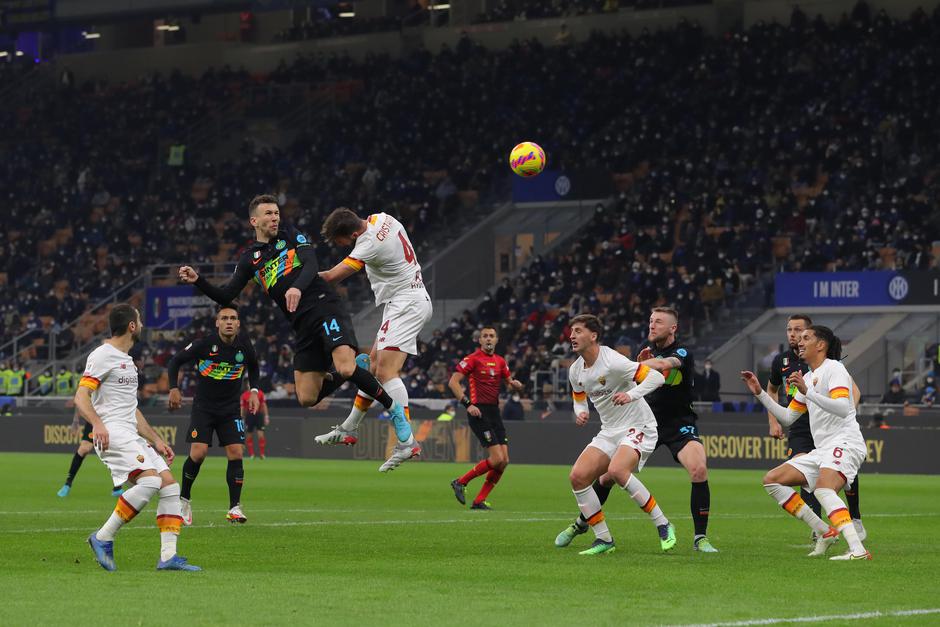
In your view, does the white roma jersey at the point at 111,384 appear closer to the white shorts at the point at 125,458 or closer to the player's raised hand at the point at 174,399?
the white shorts at the point at 125,458

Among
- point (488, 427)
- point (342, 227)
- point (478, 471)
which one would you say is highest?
point (342, 227)

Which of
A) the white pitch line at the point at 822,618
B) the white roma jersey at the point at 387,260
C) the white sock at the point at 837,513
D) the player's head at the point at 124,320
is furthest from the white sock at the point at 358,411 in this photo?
the white pitch line at the point at 822,618

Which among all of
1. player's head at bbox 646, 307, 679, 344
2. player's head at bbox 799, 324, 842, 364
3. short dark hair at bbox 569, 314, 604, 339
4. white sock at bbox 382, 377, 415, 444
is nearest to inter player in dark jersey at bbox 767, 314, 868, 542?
player's head at bbox 799, 324, 842, 364

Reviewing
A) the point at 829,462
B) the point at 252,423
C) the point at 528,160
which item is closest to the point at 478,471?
the point at 528,160

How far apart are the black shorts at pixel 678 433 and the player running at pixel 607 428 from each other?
364mm

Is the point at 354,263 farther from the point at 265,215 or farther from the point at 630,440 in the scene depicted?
the point at 630,440

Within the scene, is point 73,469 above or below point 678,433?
below

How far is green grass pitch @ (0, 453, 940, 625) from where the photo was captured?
9.97 metres

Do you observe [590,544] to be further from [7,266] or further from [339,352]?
[7,266]

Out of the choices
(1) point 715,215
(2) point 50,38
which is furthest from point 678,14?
(2) point 50,38

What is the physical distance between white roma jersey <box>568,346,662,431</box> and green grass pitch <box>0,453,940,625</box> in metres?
1.18

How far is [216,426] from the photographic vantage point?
18.9 metres

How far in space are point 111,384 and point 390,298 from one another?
3.84 meters

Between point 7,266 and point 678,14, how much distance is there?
2426 cm
